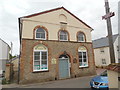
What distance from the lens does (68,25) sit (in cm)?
1255

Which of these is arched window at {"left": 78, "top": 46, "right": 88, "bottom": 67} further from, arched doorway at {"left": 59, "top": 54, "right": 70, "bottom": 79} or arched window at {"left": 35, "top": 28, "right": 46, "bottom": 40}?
arched window at {"left": 35, "top": 28, "right": 46, "bottom": 40}

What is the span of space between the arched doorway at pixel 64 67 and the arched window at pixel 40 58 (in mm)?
1856

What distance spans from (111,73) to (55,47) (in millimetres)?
7897

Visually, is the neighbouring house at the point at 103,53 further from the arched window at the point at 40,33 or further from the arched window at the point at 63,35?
the arched window at the point at 40,33

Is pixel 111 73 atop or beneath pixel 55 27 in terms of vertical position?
beneath

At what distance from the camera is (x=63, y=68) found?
446 inches

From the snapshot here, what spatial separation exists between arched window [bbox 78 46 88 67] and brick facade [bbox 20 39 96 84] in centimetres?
44

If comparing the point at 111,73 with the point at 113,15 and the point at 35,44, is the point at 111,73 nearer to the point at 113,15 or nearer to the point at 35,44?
the point at 113,15

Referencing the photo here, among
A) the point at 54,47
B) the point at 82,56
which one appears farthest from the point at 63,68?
the point at 82,56

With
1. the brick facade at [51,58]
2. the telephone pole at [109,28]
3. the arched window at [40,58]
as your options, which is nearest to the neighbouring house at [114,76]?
the telephone pole at [109,28]

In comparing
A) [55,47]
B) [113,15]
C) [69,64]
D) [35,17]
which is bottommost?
[69,64]

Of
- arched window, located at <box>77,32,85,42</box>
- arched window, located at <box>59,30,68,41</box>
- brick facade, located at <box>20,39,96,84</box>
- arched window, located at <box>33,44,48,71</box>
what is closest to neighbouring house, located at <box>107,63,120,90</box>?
brick facade, located at <box>20,39,96,84</box>

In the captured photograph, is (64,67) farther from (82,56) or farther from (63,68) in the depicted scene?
(82,56)

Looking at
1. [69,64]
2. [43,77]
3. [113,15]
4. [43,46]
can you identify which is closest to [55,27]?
[43,46]
